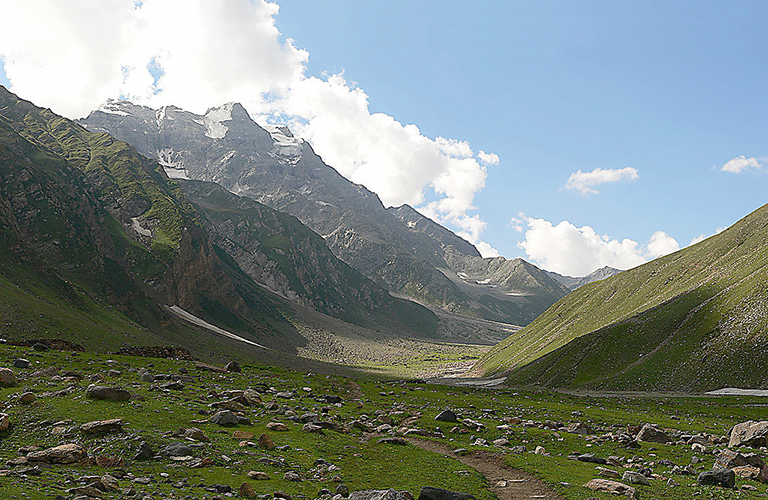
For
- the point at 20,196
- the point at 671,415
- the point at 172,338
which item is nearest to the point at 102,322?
the point at 172,338

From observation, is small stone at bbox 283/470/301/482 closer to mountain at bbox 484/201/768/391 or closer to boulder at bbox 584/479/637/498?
boulder at bbox 584/479/637/498

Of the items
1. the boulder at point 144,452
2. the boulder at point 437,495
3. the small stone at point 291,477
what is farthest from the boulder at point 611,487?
the boulder at point 144,452

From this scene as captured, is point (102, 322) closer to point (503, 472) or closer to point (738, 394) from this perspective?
point (503, 472)

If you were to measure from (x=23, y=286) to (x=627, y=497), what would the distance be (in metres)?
130

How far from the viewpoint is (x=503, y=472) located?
79.6 ft

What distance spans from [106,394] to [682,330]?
120m

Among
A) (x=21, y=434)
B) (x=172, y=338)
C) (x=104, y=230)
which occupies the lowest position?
(x=172, y=338)

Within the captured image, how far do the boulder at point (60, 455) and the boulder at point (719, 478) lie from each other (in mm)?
27305

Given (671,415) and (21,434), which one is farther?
(671,415)

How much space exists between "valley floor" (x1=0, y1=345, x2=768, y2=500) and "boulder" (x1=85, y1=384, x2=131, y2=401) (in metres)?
0.11

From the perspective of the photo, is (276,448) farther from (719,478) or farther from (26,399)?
(719,478)

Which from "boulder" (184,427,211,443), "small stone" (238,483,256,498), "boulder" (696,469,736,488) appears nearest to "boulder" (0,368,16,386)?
"boulder" (184,427,211,443)

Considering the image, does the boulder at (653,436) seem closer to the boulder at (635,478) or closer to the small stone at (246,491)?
the boulder at (635,478)

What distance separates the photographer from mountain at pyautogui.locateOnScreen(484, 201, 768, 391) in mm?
91812
